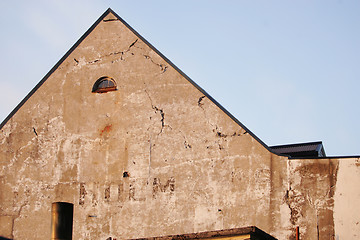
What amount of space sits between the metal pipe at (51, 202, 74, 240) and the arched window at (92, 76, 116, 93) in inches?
138

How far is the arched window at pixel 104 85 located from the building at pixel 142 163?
0.04 m

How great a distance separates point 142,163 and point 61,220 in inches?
117

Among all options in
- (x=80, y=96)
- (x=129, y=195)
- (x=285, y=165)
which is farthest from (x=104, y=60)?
(x=285, y=165)

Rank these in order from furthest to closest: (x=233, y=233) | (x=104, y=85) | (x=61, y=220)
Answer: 1. (x=104, y=85)
2. (x=61, y=220)
3. (x=233, y=233)

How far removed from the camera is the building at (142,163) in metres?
13.2

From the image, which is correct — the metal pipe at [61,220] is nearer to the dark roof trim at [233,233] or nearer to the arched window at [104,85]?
the arched window at [104,85]

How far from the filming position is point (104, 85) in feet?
53.1

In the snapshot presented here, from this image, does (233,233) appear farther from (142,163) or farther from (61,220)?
(61,220)

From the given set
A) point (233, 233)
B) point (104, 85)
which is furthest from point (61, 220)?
point (233, 233)

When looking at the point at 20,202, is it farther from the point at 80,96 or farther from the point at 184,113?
the point at 184,113

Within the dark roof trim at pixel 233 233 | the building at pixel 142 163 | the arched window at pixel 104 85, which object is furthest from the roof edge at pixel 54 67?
the dark roof trim at pixel 233 233

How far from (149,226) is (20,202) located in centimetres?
424

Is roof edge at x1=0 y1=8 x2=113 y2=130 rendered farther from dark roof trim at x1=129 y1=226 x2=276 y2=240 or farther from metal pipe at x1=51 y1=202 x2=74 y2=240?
dark roof trim at x1=129 y1=226 x2=276 y2=240

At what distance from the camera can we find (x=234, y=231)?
10227 millimetres
